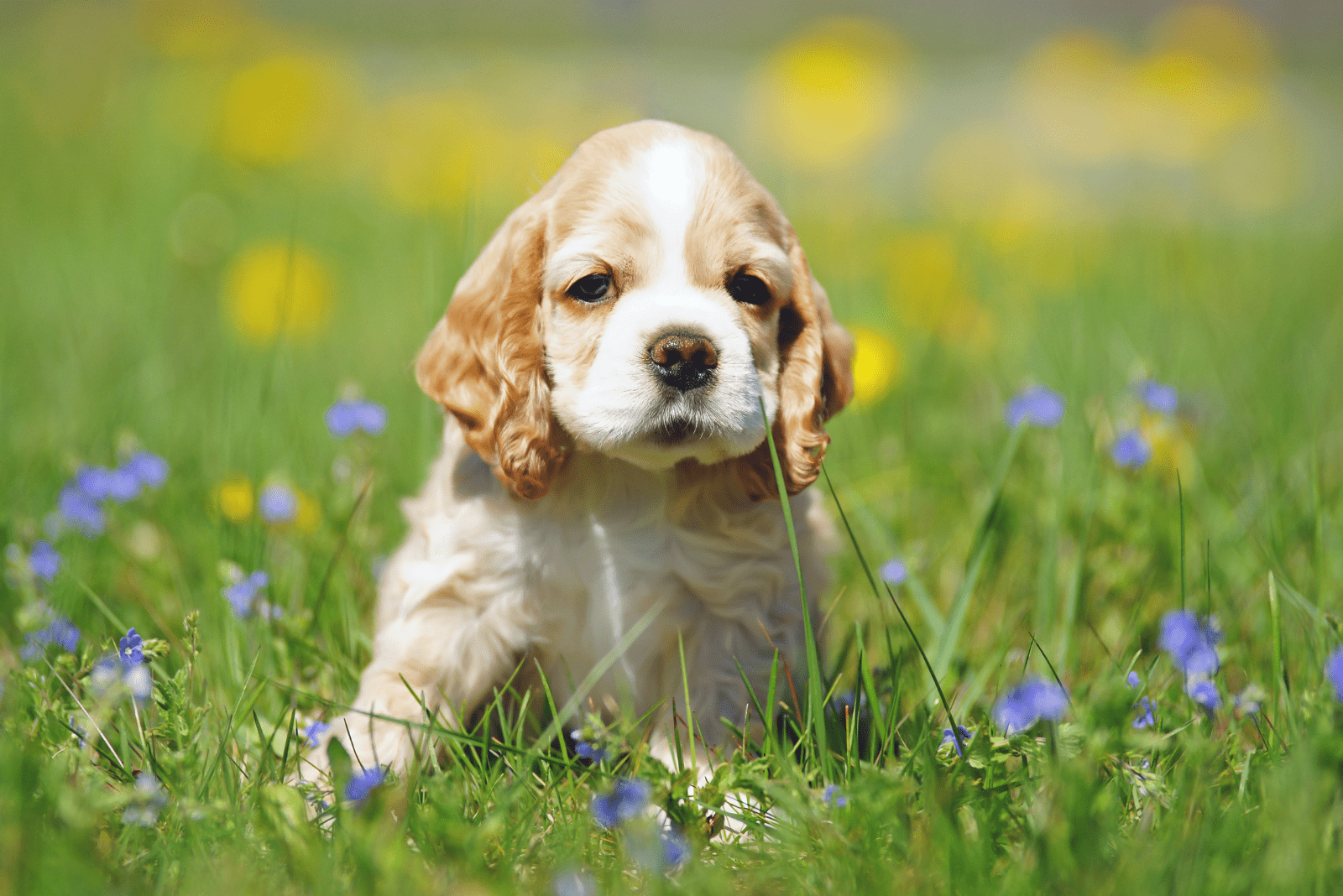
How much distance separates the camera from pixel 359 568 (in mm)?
3211

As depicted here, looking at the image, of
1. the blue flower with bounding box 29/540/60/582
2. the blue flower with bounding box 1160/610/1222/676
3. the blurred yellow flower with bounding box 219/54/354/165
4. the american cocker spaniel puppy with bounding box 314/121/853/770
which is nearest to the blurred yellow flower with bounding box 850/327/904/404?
the american cocker spaniel puppy with bounding box 314/121/853/770

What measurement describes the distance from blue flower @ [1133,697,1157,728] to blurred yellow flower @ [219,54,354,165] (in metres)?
6.87

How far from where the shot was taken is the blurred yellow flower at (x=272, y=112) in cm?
736

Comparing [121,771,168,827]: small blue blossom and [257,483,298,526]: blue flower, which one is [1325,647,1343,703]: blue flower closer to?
[121,771,168,827]: small blue blossom

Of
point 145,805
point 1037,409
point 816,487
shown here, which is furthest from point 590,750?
point 1037,409

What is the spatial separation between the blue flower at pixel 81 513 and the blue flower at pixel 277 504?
44 cm

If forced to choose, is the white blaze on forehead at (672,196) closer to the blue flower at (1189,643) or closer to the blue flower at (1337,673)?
the blue flower at (1189,643)

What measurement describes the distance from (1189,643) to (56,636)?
250 cm

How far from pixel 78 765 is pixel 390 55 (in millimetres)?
13506

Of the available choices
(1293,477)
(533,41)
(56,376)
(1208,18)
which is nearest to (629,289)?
(1293,477)

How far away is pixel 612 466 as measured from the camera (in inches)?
102

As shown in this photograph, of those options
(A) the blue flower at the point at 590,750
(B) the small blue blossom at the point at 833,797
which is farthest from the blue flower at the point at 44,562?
(B) the small blue blossom at the point at 833,797

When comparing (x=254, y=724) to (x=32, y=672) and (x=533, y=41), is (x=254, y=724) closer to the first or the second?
(x=32, y=672)

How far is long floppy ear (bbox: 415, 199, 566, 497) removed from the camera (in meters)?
2.42
